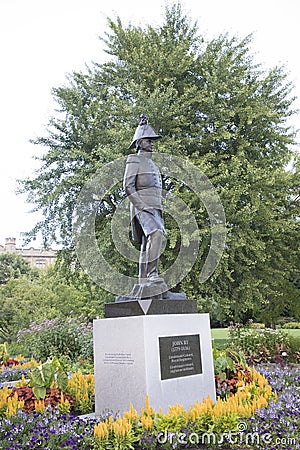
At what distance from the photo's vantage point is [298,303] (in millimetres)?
16312

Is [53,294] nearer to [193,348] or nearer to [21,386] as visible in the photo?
[21,386]

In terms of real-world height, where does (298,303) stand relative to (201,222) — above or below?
below

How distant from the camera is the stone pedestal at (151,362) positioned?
5.46 m

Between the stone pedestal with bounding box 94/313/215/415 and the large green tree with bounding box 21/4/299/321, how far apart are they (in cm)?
673

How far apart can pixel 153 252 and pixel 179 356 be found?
135cm

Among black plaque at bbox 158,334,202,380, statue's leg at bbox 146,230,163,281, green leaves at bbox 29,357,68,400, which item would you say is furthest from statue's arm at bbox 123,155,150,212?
green leaves at bbox 29,357,68,400

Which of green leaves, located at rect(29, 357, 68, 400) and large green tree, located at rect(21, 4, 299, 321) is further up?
large green tree, located at rect(21, 4, 299, 321)

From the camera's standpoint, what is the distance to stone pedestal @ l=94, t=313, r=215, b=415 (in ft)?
17.9

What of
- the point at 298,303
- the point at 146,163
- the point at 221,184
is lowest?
the point at 298,303

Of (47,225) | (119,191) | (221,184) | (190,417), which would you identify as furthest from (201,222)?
(190,417)

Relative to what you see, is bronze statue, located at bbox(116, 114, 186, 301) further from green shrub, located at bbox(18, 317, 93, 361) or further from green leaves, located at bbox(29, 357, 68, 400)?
green shrub, located at bbox(18, 317, 93, 361)

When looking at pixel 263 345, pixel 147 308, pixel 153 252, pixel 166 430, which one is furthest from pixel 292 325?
pixel 166 430

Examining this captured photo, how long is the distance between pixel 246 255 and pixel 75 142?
6829 millimetres

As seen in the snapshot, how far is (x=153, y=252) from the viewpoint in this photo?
20.0ft
